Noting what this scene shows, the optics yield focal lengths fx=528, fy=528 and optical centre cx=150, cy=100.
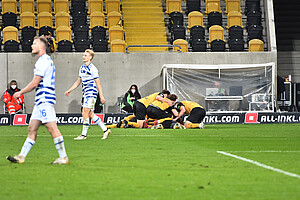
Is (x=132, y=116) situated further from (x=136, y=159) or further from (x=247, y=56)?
(x=136, y=159)

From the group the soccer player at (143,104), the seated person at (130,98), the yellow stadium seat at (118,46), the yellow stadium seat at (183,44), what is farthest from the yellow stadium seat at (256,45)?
the soccer player at (143,104)

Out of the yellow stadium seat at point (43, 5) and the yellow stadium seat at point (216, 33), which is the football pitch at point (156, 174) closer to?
the yellow stadium seat at point (216, 33)

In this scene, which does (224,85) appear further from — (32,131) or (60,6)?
(32,131)

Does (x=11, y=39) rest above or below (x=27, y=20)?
below

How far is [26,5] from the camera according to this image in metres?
27.3

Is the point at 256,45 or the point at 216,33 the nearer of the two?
the point at 256,45

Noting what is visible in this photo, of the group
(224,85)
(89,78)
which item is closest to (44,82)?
(89,78)

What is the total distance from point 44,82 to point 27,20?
64.7 feet

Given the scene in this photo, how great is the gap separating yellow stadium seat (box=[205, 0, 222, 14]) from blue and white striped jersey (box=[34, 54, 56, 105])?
21.2m

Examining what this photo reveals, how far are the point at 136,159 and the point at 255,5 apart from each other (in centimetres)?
2106

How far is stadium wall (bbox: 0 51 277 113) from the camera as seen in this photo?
2366cm

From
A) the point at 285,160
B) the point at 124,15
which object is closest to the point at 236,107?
the point at 124,15

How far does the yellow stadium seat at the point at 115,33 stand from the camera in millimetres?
25609

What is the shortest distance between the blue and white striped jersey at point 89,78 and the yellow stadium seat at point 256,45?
46.3 feet
